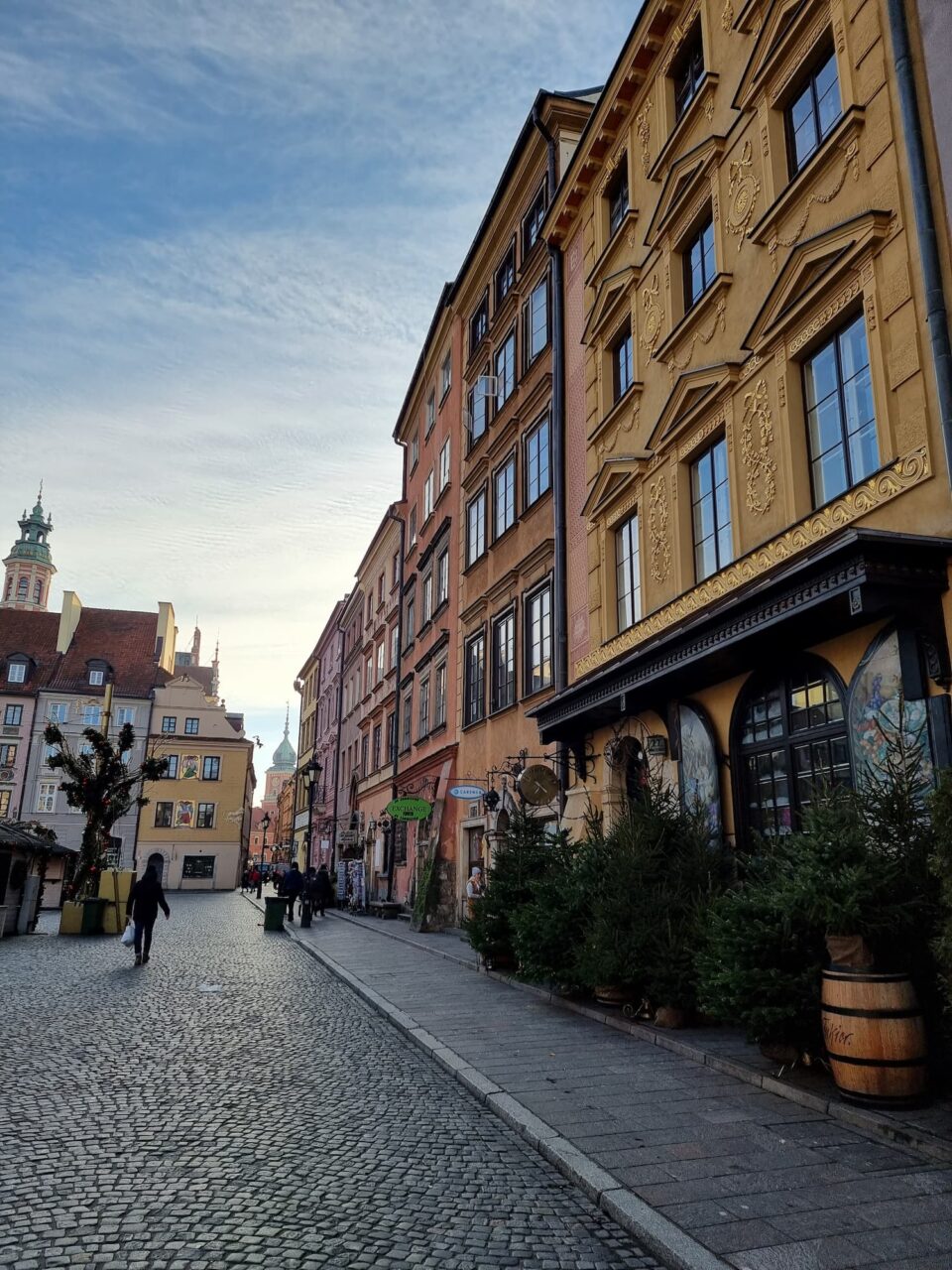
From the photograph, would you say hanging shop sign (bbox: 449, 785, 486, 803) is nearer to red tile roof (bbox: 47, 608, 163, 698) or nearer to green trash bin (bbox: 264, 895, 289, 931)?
green trash bin (bbox: 264, 895, 289, 931)

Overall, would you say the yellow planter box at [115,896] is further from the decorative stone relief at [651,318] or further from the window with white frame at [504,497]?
the decorative stone relief at [651,318]

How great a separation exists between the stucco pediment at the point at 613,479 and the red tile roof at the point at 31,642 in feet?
182

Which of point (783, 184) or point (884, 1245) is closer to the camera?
point (884, 1245)

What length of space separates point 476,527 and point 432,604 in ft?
15.8

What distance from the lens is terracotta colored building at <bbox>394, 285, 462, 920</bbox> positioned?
24.0m

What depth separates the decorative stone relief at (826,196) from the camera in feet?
30.3

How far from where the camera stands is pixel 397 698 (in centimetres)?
3177

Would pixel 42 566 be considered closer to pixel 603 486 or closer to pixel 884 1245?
pixel 603 486

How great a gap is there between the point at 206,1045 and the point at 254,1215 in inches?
181

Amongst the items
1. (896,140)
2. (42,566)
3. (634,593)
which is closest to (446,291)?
(634,593)

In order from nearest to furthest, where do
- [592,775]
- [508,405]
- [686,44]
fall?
[686,44] → [592,775] → [508,405]

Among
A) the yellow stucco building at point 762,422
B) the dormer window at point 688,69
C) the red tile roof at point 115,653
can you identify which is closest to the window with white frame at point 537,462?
the yellow stucco building at point 762,422

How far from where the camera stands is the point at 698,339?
486 inches

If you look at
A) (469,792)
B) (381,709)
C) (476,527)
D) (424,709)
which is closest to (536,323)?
(476,527)
